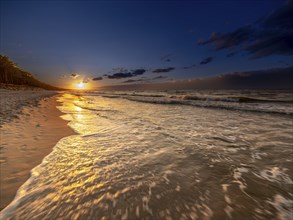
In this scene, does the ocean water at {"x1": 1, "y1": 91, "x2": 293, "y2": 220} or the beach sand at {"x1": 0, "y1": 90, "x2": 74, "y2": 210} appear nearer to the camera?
the ocean water at {"x1": 1, "y1": 91, "x2": 293, "y2": 220}

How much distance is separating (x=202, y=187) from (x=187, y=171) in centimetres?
58

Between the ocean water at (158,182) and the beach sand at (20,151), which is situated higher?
the beach sand at (20,151)

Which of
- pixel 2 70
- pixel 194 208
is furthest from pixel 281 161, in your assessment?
pixel 2 70

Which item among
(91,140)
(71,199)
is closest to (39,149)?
(91,140)

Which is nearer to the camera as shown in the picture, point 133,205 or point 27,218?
point 27,218

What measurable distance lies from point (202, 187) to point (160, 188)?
0.78m

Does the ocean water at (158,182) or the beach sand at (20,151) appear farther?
the beach sand at (20,151)

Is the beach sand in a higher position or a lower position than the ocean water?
higher

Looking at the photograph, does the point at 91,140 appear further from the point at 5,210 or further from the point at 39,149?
the point at 5,210

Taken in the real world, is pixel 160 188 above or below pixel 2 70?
below

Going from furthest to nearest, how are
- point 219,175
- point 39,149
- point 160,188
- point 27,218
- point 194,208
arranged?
point 39,149
point 219,175
point 160,188
point 194,208
point 27,218

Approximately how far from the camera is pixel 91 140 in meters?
5.44

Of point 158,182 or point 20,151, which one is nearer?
point 158,182

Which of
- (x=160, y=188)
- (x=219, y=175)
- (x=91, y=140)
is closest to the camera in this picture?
(x=160, y=188)
